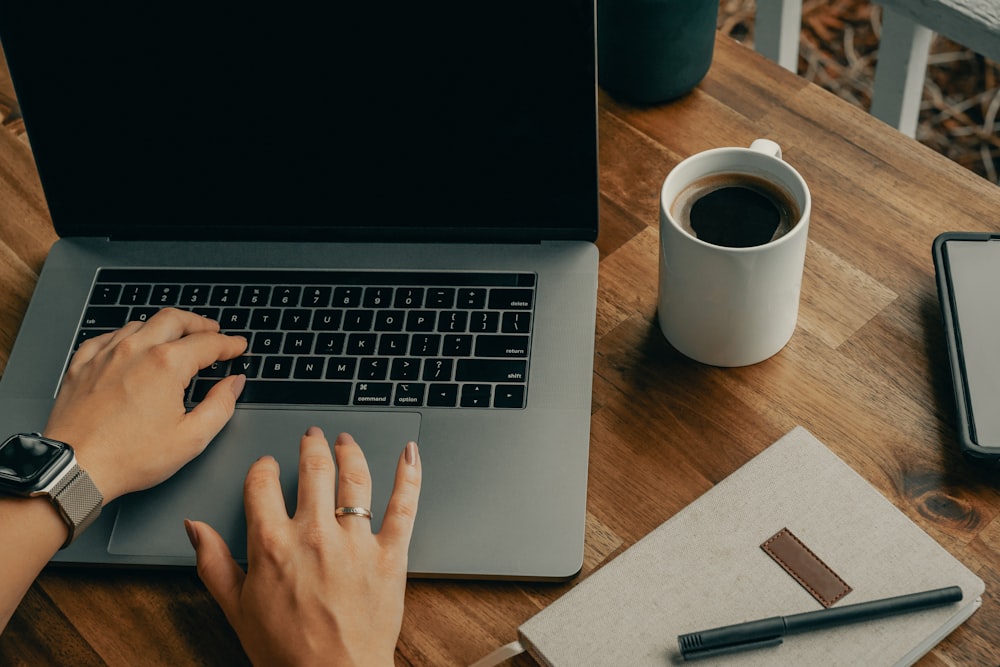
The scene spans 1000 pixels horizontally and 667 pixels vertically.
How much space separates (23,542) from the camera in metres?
0.65

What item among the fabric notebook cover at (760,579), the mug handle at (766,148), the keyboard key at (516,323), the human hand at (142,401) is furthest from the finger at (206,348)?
the mug handle at (766,148)

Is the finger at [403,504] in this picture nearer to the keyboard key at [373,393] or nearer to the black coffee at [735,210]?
the keyboard key at [373,393]

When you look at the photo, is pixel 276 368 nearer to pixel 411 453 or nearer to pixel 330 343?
pixel 330 343

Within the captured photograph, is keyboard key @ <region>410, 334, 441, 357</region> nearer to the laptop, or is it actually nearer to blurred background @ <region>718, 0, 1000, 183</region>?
the laptop

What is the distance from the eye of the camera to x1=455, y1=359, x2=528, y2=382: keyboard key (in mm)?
724

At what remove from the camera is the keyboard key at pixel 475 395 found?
714mm

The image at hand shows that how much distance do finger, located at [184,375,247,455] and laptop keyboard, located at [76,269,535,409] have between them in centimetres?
1

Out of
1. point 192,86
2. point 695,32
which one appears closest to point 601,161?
point 695,32

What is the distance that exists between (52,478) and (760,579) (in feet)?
1.60

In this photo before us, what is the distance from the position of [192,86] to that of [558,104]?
11.4 inches

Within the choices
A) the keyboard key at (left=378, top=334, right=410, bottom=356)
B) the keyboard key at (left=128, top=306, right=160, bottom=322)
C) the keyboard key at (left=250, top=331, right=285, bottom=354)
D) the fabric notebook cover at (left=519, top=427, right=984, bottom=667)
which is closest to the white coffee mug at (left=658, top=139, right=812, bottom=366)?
the fabric notebook cover at (left=519, top=427, right=984, bottom=667)

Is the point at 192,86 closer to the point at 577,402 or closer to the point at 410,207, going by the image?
the point at 410,207

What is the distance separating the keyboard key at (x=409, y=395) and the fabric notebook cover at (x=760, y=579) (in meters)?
0.19

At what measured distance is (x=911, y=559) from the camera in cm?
62
